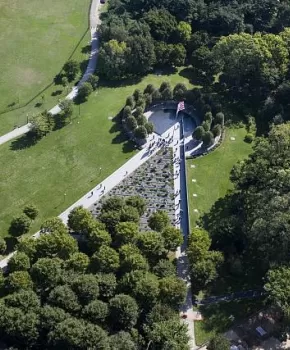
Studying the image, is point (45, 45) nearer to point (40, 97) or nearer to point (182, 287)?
point (40, 97)

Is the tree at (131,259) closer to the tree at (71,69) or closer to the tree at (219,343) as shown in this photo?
the tree at (219,343)

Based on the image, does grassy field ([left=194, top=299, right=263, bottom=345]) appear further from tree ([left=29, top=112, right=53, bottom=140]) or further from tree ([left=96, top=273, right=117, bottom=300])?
tree ([left=29, top=112, right=53, bottom=140])

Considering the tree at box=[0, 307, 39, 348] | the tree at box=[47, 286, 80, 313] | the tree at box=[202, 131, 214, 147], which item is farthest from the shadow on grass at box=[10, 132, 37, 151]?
the tree at box=[0, 307, 39, 348]

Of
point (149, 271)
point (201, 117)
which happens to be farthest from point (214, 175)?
point (149, 271)

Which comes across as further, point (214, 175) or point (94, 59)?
point (94, 59)

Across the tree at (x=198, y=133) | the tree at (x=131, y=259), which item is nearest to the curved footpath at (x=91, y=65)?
the tree at (x=198, y=133)

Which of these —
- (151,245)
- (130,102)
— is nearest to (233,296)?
(151,245)
